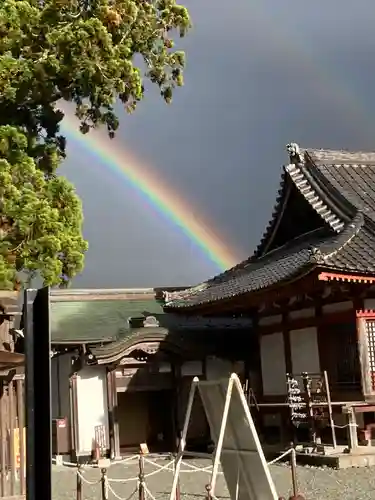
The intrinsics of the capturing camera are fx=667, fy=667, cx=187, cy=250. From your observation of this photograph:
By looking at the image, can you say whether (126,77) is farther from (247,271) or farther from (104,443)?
(104,443)

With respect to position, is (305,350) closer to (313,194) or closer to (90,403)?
(313,194)

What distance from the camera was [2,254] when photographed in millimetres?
14680

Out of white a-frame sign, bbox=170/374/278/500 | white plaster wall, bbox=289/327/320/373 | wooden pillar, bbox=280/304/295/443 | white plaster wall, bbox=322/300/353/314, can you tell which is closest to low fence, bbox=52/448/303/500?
white a-frame sign, bbox=170/374/278/500

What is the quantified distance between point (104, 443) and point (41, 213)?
23.2 feet

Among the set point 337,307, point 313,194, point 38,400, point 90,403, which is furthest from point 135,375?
point 38,400

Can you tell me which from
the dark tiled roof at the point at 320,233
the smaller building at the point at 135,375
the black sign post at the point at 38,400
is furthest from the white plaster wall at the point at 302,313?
the black sign post at the point at 38,400

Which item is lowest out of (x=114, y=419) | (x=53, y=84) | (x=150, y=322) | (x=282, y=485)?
(x=282, y=485)

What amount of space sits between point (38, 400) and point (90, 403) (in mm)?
16143

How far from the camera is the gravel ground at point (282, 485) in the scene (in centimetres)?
1016

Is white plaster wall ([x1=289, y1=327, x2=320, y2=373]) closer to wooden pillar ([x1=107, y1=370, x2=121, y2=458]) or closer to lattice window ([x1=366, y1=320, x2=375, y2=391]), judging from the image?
lattice window ([x1=366, y1=320, x2=375, y2=391])

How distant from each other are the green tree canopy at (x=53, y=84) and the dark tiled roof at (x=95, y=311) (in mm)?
4697

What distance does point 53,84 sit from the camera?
653 inches

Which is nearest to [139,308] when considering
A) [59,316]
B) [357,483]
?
[59,316]

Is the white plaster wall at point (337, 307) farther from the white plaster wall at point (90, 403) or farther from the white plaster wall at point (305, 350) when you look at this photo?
the white plaster wall at point (90, 403)
